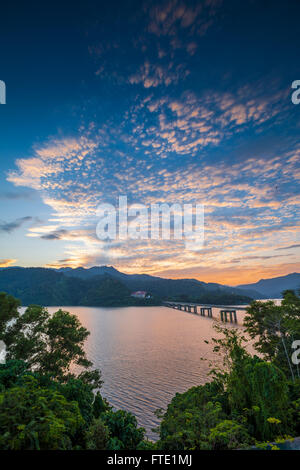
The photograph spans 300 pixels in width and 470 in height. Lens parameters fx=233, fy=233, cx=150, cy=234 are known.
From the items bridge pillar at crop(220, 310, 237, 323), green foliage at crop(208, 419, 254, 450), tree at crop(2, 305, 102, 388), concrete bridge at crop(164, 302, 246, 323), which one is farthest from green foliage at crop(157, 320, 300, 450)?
bridge pillar at crop(220, 310, 237, 323)

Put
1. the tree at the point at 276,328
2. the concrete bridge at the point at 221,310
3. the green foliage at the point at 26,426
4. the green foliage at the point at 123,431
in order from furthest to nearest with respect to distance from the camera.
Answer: the concrete bridge at the point at 221,310
the tree at the point at 276,328
the green foliage at the point at 123,431
the green foliage at the point at 26,426

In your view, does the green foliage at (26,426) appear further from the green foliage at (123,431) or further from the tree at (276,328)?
the tree at (276,328)

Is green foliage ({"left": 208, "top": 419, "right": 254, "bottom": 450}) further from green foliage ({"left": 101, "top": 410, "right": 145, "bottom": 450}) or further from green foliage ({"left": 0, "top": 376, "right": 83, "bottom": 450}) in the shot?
green foliage ({"left": 101, "top": 410, "right": 145, "bottom": 450})

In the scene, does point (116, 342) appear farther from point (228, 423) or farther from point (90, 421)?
point (228, 423)

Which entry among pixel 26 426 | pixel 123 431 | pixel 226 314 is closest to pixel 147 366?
pixel 123 431

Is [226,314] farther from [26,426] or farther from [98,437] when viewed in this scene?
[26,426]

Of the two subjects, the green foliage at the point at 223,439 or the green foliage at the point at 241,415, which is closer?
the green foliage at the point at 223,439

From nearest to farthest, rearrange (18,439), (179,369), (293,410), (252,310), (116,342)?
(18,439)
(293,410)
(252,310)
(179,369)
(116,342)

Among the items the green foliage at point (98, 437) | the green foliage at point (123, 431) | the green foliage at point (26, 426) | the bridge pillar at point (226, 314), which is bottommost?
the bridge pillar at point (226, 314)

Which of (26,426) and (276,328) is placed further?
(276,328)

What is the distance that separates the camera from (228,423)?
29.2 ft

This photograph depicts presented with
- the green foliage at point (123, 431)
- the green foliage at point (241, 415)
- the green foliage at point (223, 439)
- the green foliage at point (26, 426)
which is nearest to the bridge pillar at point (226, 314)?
the green foliage at point (241, 415)
